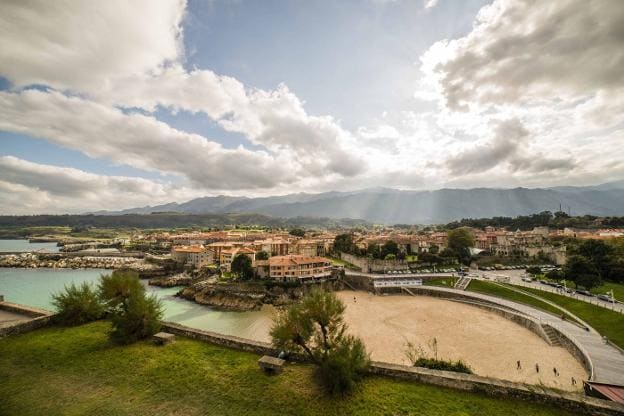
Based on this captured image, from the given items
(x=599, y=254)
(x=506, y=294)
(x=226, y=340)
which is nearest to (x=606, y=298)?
(x=506, y=294)

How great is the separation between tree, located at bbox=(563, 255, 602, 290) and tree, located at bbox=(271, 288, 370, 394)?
3766cm

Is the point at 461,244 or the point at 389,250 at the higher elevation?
the point at 461,244

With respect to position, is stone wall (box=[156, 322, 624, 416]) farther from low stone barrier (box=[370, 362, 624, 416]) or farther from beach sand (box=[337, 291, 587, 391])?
beach sand (box=[337, 291, 587, 391])

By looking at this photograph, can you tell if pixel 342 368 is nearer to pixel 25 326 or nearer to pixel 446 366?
pixel 446 366

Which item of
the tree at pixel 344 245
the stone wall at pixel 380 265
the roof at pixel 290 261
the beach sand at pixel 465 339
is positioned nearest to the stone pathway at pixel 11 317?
the beach sand at pixel 465 339

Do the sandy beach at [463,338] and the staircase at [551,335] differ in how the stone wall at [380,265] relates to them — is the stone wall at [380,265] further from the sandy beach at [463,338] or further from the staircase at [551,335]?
the staircase at [551,335]

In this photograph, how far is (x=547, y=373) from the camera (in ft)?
60.5

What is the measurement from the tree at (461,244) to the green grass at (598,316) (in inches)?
1093

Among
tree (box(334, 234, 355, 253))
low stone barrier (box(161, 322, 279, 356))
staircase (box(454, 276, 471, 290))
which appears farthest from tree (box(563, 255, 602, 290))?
tree (box(334, 234, 355, 253))

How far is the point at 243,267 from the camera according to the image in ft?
160

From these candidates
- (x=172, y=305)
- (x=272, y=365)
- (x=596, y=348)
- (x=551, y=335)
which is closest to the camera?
(x=272, y=365)

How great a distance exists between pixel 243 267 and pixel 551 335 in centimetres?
4151

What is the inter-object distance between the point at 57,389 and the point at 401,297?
40.3 m

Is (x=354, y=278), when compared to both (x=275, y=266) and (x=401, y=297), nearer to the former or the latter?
(x=401, y=297)
